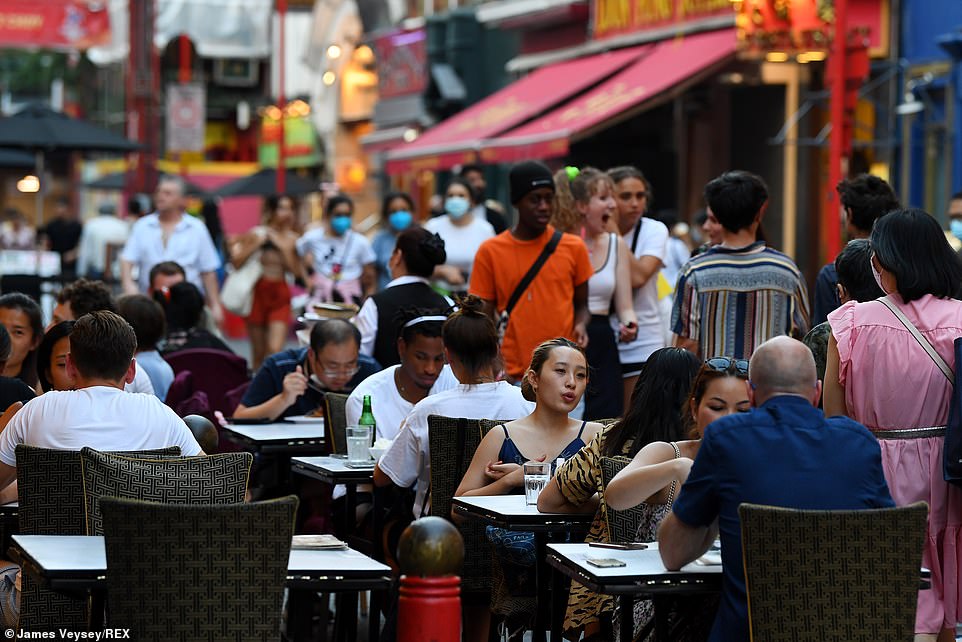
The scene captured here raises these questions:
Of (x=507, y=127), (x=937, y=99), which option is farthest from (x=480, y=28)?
(x=937, y=99)

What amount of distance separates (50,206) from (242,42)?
57.2ft

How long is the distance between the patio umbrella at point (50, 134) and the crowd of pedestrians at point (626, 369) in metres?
8.71

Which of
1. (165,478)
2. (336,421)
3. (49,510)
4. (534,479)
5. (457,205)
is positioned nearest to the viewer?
(165,478)

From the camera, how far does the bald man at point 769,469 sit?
17.3ft

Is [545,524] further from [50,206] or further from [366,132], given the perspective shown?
[50,206]

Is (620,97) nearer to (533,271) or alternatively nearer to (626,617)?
(533,271)

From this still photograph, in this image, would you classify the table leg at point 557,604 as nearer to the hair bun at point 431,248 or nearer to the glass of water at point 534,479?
the glass of water at point 534,479

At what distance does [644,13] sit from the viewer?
23016 millimetres

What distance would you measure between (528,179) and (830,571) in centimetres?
515

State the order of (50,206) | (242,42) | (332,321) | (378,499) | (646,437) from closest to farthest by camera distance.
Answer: (646,437)
(378,499)
(332,321)
(242,42)
(50,206)

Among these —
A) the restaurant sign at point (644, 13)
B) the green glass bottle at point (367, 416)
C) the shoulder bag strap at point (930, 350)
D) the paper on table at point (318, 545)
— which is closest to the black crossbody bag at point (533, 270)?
the green glass bottle at point (367, 416)

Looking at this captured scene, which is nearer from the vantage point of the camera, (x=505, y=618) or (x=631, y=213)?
(x=505, y=618)

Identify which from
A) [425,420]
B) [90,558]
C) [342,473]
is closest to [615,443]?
[425,420]

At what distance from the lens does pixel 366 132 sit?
40312 mm
